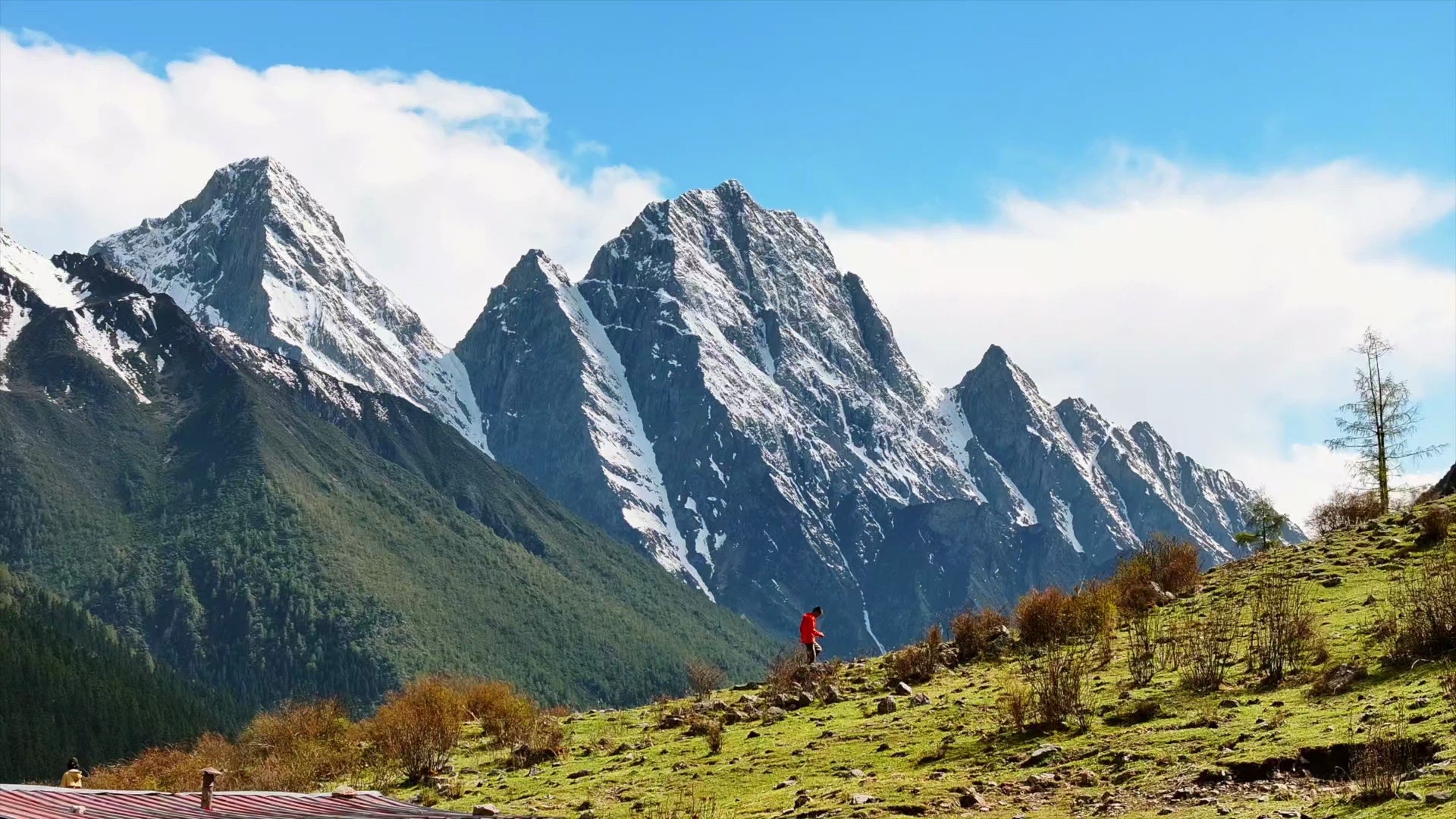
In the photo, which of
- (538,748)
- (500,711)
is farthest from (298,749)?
(538,748)

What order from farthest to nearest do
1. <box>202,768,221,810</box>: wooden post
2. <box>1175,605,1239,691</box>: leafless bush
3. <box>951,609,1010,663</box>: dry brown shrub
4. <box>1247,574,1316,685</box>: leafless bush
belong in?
<box>951,609,1010,663</box>: dry brown shrub < <box>1175,605,1239,691</box>: leafless bush < <box>1247,574,1316,685</box>: leafless bush < <box>202,768,221,810</box>: wooden post

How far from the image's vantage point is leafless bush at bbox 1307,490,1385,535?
193 feet

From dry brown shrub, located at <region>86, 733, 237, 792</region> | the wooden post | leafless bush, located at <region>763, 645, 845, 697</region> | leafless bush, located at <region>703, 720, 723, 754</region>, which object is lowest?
dry brown shrub, located at <region>86, 733, 237, 792</region>

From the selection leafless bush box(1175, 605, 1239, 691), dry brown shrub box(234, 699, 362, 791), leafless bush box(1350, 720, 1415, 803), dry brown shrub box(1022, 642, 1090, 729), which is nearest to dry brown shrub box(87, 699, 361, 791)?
dry brown shrub box(234, 699, 362, 791)

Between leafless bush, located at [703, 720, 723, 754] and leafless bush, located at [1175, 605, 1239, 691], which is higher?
leafless bush, located at [1175, 605, 1239, 691]

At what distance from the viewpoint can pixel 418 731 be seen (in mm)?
36781

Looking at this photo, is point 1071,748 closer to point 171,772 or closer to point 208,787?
point 208,787

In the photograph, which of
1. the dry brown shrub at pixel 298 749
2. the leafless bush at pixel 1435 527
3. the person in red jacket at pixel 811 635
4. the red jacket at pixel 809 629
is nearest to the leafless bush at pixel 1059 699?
the person in red jacket at pixel 811 635

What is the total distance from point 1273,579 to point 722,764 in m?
21.5

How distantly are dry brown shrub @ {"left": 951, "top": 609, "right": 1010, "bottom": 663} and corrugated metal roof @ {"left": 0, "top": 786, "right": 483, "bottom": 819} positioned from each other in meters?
23.4

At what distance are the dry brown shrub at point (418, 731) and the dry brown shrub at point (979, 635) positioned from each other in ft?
50.9

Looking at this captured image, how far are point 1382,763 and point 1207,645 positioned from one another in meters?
11.2

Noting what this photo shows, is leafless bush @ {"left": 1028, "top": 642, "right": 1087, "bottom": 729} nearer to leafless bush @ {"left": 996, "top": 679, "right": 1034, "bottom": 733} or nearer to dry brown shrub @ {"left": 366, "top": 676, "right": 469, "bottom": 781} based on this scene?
leafless bush @ {"left": 996, "top": 679, "right": 1034, "bottom": 733}

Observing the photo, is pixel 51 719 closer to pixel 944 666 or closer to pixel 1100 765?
pixel 944 666
